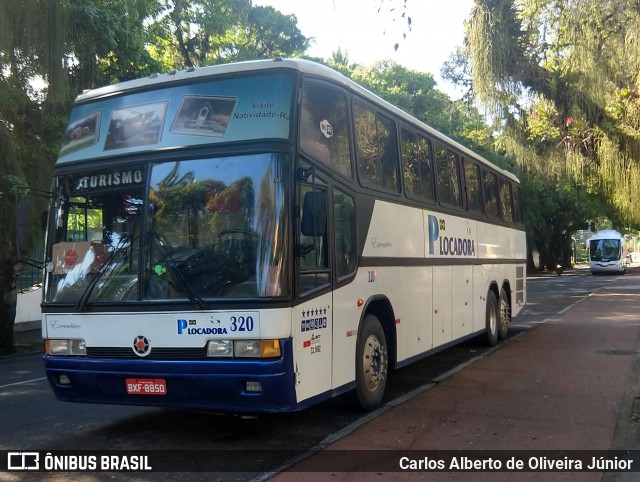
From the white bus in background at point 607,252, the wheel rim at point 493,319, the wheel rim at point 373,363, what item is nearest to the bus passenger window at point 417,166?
the wheel rim at point 373,363

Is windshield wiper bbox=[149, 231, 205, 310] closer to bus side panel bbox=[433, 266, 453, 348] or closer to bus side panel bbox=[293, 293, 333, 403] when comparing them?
bus side panel bbox=[293, 293, 333, 403]

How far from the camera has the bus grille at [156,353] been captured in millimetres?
5496

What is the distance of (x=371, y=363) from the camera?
711 cm

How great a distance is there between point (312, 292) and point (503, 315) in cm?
887

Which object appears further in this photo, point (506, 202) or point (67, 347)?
point (506, 202)

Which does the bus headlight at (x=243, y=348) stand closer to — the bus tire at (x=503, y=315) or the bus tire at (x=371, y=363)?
the bus tire at (x=371, y=363)

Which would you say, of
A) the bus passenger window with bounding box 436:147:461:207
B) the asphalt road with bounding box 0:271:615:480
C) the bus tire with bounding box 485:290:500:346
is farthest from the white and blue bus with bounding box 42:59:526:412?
the bus tire with bounding box 485:290:500:346

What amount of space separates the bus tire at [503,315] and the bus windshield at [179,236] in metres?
9.05

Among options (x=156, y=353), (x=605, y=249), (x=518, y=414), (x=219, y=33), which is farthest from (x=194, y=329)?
(x=605, y=249)

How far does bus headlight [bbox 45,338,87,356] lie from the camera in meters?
5.93

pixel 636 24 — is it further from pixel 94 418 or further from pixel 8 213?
pixel 8 213

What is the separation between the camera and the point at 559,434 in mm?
6207

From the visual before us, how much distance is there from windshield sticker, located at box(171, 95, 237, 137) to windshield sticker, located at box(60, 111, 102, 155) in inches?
38.5

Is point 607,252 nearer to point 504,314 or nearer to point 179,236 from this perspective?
point 504,314
